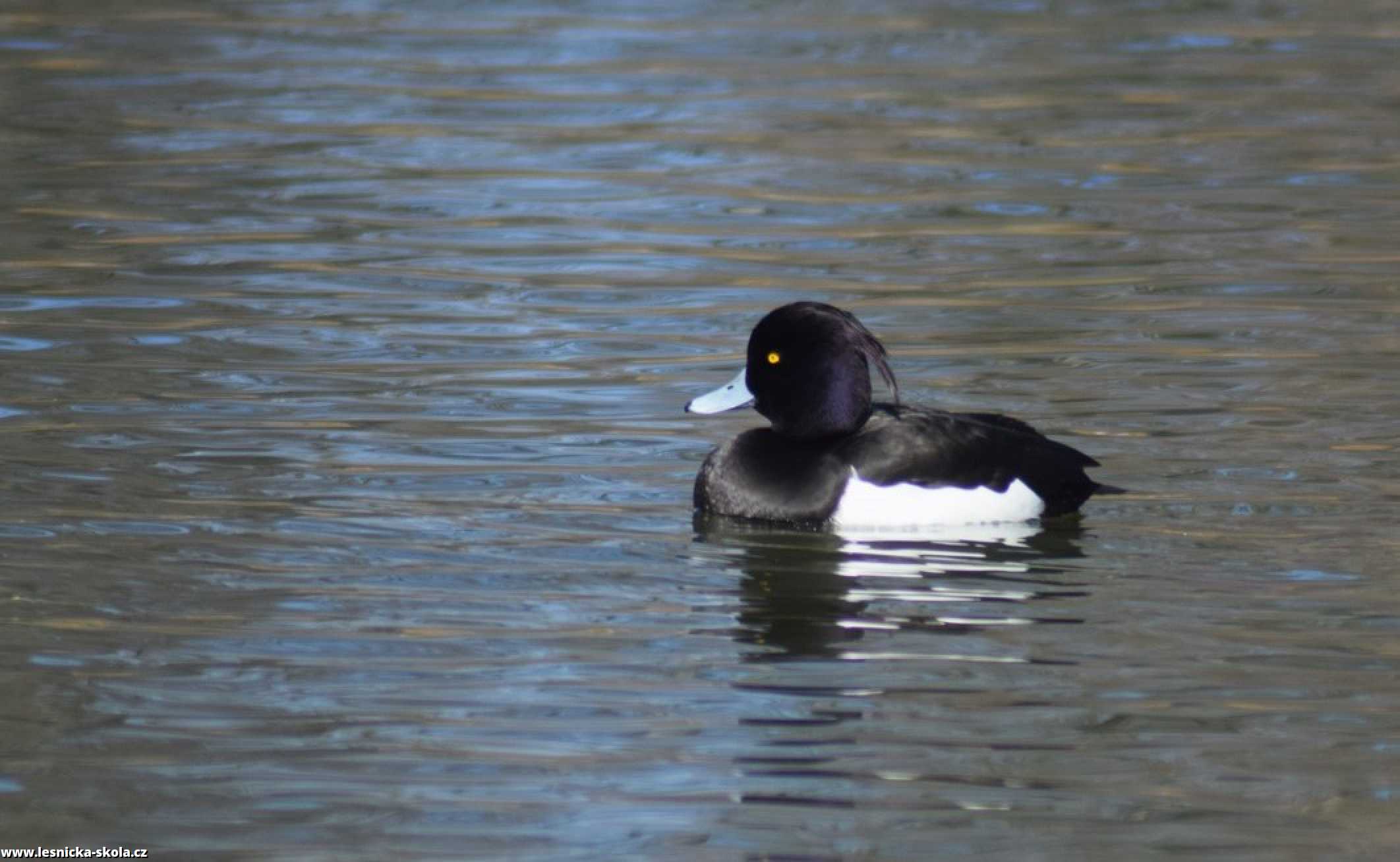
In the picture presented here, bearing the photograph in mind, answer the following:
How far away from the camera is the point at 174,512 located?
7.61 metres

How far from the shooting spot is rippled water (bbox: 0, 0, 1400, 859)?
532 centimetres

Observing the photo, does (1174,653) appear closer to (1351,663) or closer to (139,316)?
(1351,663)

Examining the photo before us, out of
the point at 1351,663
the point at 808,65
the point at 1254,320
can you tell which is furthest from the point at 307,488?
the point at 808,65

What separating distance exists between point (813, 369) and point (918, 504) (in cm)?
56

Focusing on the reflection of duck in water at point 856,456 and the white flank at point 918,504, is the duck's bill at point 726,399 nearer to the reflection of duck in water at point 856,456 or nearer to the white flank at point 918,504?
the reflection of duck in water at point 856,456

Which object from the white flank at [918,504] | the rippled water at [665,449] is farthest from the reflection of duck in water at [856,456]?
the rippled water at [665,449]

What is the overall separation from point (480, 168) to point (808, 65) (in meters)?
3.57

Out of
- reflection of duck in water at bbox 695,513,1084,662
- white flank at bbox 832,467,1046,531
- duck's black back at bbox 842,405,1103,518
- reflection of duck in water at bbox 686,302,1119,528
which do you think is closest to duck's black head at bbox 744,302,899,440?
reflection of duck in water at bbox 686,302,1119,528

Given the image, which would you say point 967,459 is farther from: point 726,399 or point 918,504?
point 726,399

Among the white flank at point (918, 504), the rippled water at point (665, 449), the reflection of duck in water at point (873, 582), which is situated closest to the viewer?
the rippled water at point (665, 449)

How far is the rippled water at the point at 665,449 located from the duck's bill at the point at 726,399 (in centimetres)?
30

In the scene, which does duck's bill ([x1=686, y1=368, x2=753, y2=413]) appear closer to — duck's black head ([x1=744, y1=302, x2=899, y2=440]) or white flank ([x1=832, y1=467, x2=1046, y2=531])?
duck's black head ([x1=744, y1=302, x2=899, y2=440])

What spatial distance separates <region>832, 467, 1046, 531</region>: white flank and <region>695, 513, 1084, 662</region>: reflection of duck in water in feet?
0.18

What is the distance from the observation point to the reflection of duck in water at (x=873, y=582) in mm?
6430
